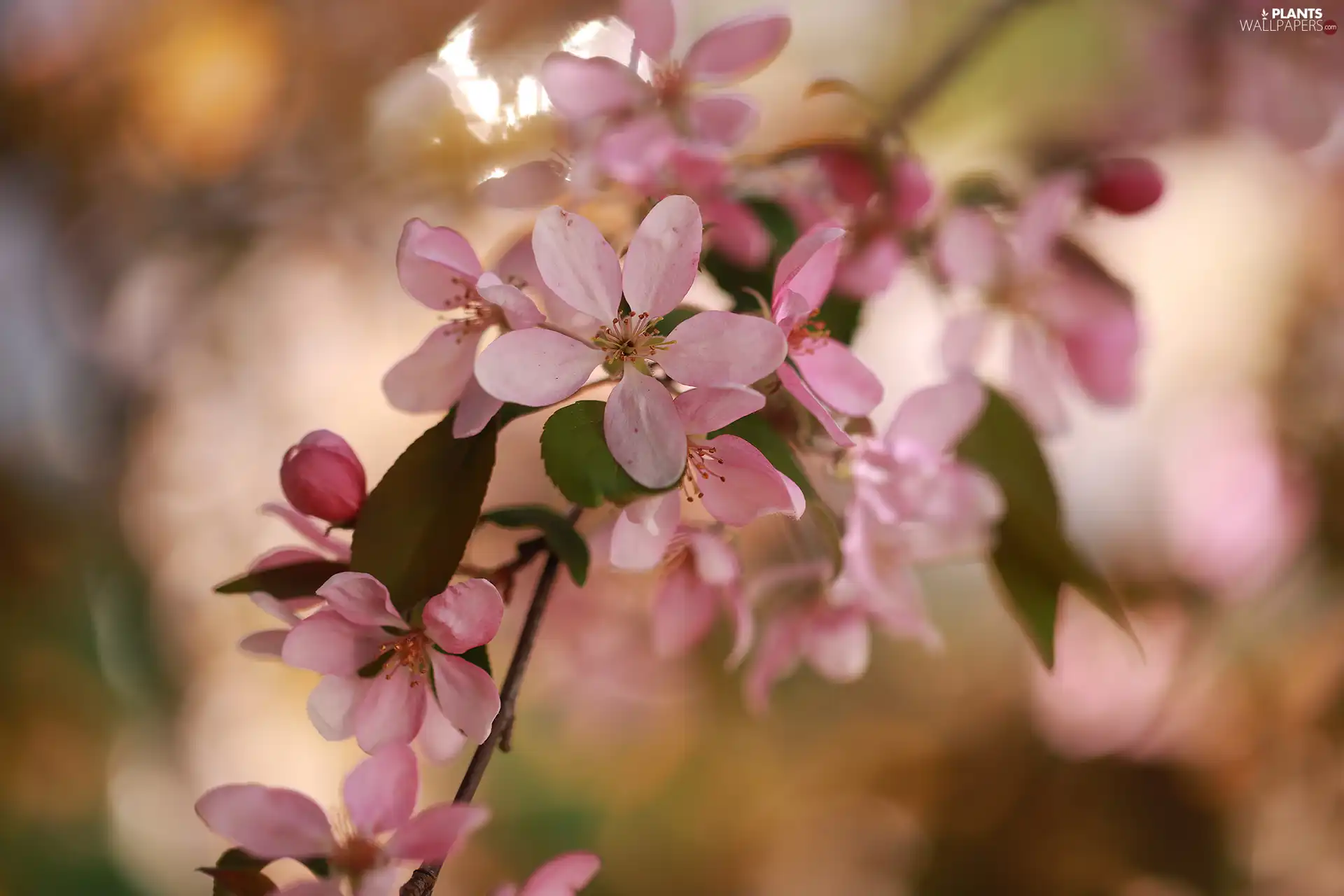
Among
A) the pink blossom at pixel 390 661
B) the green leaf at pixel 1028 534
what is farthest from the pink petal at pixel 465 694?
the green leaf at pixel 1028 534

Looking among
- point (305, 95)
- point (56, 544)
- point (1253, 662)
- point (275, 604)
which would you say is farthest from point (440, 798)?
point (1253, 662)

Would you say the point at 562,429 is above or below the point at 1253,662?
above

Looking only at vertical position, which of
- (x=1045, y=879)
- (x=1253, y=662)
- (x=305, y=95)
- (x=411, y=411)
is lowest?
(x=1045, y=879)

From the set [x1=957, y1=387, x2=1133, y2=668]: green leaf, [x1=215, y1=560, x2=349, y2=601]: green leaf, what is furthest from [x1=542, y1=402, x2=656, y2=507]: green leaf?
[x1=957, y1=387, x2=1133, y2=668]: green leaf

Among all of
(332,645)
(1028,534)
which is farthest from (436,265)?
(1028,534)

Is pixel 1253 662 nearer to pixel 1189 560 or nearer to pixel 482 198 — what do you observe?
pixel 1189 560

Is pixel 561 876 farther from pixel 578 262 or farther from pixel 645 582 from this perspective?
pixel 645 582

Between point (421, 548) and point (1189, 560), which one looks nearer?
point (421, 548)

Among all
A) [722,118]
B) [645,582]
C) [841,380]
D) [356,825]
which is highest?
[722,118]
